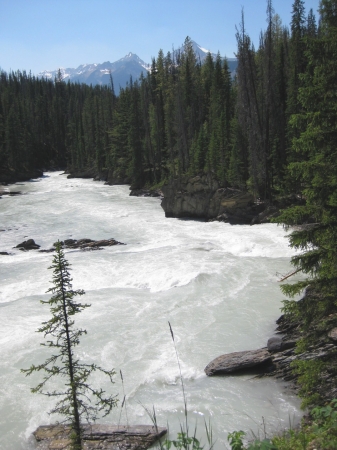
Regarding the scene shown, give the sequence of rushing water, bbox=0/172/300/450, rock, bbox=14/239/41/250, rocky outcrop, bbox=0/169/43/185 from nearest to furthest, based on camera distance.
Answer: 1. rushing water, bbox=0/172/300/450
2. rock, bbox=14/239/41/250
3. rocky outcrop, bbox=0/169/43/185

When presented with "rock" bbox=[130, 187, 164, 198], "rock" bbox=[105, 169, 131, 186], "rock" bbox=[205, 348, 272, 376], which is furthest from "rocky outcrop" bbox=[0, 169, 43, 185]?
"rock" bbox=[205, 348, 272, 376]

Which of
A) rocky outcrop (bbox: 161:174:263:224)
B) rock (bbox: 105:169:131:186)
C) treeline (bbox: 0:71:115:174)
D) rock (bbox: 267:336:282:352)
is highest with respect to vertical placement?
treeline (bbox: 0:71:115:174)

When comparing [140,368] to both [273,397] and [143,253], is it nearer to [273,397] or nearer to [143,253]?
[273,397]

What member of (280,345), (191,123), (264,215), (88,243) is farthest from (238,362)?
(191,123)

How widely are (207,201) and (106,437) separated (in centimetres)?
2326

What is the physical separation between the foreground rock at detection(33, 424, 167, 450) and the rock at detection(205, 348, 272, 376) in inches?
95.8

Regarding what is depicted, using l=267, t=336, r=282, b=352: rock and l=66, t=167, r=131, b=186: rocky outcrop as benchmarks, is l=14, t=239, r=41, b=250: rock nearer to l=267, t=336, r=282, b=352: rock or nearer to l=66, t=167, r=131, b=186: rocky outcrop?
l=267, t=336, r=282, b=352: rock

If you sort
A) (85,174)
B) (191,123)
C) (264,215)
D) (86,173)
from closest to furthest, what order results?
(264,215)
(191,123)
(85,174)
(86,173)

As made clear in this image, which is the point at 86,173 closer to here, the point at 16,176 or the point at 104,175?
the point at 104,175

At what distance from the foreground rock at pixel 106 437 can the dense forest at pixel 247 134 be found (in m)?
3.09

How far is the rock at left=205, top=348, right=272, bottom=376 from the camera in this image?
31.8ft

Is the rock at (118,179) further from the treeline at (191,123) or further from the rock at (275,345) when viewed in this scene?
the rock at (275,345)

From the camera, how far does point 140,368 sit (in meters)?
10.3

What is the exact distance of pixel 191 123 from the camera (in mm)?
49906
